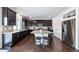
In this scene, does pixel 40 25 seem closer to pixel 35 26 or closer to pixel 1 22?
pixel 35 26

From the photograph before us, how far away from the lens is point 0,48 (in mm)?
5016

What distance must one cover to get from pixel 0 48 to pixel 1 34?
0.70 metres

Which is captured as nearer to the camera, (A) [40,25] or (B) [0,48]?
(B) [0,48]

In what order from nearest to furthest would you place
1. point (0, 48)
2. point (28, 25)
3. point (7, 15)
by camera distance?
point (0, 48) → point (7, 15) → point (28, 25)
